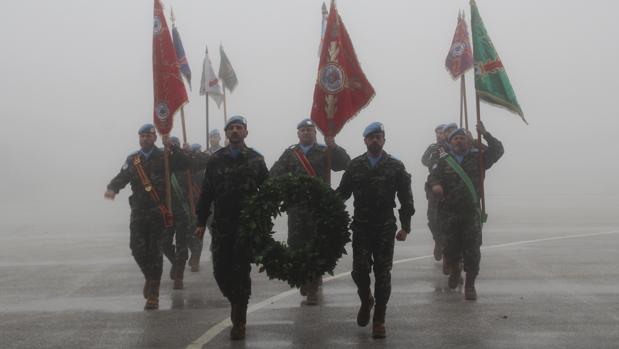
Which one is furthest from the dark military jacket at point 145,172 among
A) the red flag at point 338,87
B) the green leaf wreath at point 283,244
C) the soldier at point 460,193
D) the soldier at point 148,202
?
the soldier at point 460,193

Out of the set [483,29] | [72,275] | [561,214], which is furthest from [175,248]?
[561,214]

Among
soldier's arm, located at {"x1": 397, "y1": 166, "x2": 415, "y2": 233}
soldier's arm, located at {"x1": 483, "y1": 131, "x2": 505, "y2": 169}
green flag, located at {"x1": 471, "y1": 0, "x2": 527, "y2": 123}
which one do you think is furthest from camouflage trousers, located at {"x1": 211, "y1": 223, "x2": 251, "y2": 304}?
green flag, located at {"x1": 471, "y1": 0, "x2": 527, "y2": 123}

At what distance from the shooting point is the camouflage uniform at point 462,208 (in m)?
10.6

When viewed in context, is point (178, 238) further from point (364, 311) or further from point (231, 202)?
point (364, 311)

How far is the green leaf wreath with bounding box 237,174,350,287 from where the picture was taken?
8109 millimetres

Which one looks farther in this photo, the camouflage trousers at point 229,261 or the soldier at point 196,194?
the soldier at point 196,194

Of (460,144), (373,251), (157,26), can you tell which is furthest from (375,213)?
(157,26)

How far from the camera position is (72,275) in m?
13.3

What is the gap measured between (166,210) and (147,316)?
1522 mm

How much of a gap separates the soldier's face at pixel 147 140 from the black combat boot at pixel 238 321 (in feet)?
10.5

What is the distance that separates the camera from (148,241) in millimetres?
10484

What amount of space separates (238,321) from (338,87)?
3.30 m

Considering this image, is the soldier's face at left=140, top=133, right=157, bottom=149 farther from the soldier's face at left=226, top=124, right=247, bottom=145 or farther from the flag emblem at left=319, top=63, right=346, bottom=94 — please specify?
the soldier's face at left=226, top=124, right=247, bottom=145

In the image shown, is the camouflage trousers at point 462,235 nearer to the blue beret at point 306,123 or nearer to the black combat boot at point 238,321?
the blue beret at point 306,123
